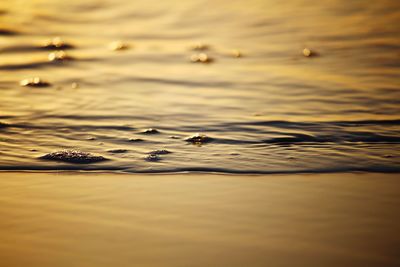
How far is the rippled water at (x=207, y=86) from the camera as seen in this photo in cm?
373

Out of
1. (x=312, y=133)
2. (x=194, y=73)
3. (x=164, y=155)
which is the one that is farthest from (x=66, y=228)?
(x=194, y=73)

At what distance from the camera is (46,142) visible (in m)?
3.99

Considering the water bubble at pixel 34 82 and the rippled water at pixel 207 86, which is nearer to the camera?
the rippled water at pixel 207 86

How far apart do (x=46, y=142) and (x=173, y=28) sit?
3431 mm

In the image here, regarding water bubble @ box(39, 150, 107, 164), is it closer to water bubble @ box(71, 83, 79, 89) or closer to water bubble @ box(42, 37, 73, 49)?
water bubble @ box(71, 83, 79, 89)

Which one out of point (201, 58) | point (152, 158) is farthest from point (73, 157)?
point (201, 58)

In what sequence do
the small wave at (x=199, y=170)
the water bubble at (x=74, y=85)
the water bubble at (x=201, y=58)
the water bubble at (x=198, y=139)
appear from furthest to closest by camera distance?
the water bubble at (x=201, y=58)
the water bubble at (x=74, y=85)
the water bubble at (x=198, y=139)
the small wave at (x=199, y=170)

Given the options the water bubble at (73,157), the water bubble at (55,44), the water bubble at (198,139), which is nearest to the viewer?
the water bubble at (73,157)

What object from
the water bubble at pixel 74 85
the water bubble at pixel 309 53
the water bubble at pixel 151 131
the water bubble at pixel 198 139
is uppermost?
the water bubble at pixel 309 53

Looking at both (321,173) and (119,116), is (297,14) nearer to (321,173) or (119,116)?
(119,116)

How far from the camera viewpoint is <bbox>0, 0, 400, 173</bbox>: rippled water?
373cm

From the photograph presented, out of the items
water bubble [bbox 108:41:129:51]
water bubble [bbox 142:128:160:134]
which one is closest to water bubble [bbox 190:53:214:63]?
water bubble [bbox 108:41:129:51]

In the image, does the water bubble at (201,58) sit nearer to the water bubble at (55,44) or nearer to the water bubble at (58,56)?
the water bubble at (58,56)

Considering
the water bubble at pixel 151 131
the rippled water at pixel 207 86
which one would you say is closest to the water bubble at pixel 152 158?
the rippled water at pixel 207 86
